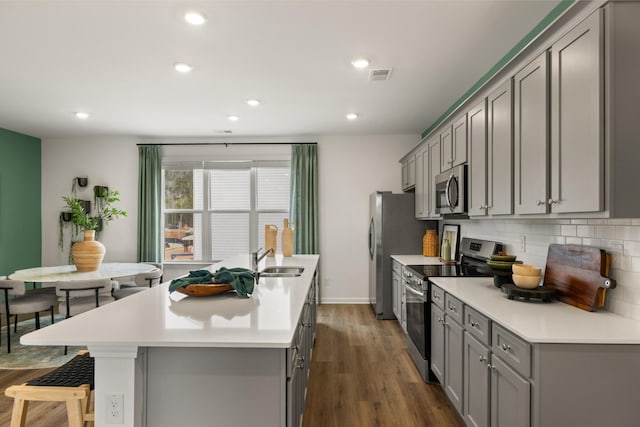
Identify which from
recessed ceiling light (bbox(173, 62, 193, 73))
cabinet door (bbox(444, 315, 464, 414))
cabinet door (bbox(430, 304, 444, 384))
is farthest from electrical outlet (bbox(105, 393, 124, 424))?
recessed ceiling light (bbox(173, 62, 193, 73))

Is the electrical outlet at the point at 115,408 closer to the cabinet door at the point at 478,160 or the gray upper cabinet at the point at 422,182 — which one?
the cabinet door at the point at 478,160

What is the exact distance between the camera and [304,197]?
19.3 ft

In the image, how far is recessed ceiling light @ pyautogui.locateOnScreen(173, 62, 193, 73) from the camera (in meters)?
3.19

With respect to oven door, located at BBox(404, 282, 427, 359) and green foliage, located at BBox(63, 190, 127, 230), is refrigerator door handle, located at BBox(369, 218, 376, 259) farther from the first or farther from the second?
green foliage, located at BBox(63, 190, 127, 230)

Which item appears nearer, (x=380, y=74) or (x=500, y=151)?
(x=500, y=151)

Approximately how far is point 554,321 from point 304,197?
14.4ft

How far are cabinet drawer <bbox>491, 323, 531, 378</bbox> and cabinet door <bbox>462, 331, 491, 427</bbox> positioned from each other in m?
0.13

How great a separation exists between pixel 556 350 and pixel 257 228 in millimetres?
5004

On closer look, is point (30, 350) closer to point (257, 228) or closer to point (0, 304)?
point (0, 304)

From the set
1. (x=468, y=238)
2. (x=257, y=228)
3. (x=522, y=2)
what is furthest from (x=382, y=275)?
(x=522, y=2)

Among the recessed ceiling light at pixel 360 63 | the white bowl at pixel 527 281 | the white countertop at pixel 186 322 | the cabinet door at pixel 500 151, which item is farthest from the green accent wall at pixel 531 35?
the white countertop at pixel 186 322

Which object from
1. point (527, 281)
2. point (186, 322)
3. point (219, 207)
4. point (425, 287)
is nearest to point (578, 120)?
point (527, 281)

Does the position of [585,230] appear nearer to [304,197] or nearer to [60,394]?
[60,394]

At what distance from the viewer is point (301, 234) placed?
586 cm
